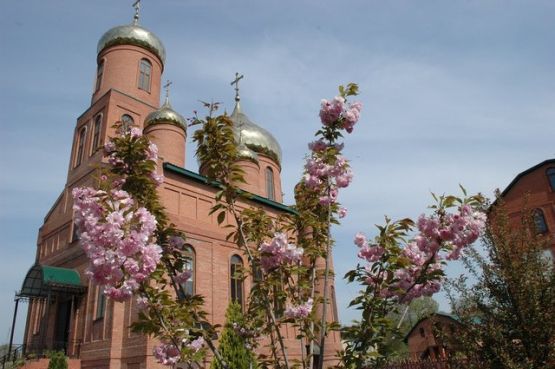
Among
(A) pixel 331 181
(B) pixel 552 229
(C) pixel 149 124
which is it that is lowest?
(A) pixel 331 181

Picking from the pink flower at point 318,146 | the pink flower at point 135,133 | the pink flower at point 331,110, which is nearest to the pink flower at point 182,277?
the pink flower at point 135,133

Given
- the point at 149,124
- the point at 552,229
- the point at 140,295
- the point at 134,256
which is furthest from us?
the point at 552,229

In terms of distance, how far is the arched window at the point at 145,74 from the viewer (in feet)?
69.7

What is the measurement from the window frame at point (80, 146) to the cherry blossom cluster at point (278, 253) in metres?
17.6

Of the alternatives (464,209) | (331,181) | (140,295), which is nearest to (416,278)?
(464,209)

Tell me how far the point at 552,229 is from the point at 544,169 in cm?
353

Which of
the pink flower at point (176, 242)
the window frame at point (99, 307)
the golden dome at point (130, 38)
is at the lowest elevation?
the pink flower at point (176, 242)

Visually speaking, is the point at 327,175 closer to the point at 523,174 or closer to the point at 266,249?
the point at 266,249

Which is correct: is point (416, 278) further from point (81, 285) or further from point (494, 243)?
point (81, 285)

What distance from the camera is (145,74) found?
21516 millimetres

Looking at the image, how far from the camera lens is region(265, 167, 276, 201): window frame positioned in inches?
1003

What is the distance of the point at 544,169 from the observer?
23.5 meters

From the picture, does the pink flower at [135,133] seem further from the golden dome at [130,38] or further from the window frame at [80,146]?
the golden dome at [130,38]

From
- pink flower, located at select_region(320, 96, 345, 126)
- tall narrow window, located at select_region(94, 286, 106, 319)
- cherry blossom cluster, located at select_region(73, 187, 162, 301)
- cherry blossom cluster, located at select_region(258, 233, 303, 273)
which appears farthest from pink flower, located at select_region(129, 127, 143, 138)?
tall narrow window, located at select_region(94, 286, 106, 319)
